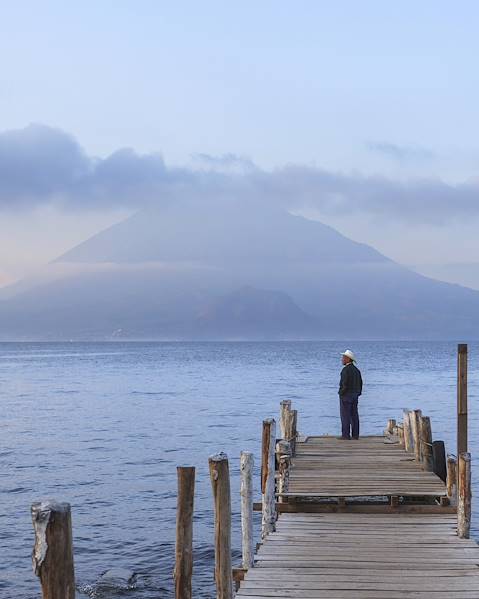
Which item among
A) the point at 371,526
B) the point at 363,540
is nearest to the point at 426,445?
the point at 371,526

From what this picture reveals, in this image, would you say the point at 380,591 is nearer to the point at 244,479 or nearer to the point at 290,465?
the point at 244,479

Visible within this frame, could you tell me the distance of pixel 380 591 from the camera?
982 centimetres

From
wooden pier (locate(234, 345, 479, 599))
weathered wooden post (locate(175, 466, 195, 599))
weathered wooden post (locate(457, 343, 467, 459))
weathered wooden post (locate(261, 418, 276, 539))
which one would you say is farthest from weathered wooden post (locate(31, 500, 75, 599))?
weathered wooden post (locate(457, 343, 467, 459))

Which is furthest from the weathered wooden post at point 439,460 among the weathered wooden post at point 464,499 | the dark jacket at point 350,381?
the weathered wooden post at point 464,499

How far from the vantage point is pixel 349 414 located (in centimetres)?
2223

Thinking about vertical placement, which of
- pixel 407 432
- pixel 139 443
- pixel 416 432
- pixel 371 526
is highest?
pixel 416 432

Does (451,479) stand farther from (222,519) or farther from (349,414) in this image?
(349,414)

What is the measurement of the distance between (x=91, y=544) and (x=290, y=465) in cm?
565

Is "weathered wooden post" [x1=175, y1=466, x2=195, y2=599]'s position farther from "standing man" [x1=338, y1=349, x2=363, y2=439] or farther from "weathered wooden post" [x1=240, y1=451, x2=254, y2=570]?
"standing man" [x1=338, y1=349, x2=363, y2=439]

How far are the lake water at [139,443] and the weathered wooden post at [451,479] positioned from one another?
18.0 feet

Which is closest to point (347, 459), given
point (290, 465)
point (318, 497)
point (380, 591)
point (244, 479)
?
point (290, 465)

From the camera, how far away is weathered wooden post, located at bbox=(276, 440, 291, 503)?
1577 cm

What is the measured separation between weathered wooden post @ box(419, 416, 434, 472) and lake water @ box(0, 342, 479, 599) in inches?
149

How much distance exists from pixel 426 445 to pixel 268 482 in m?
4.86
